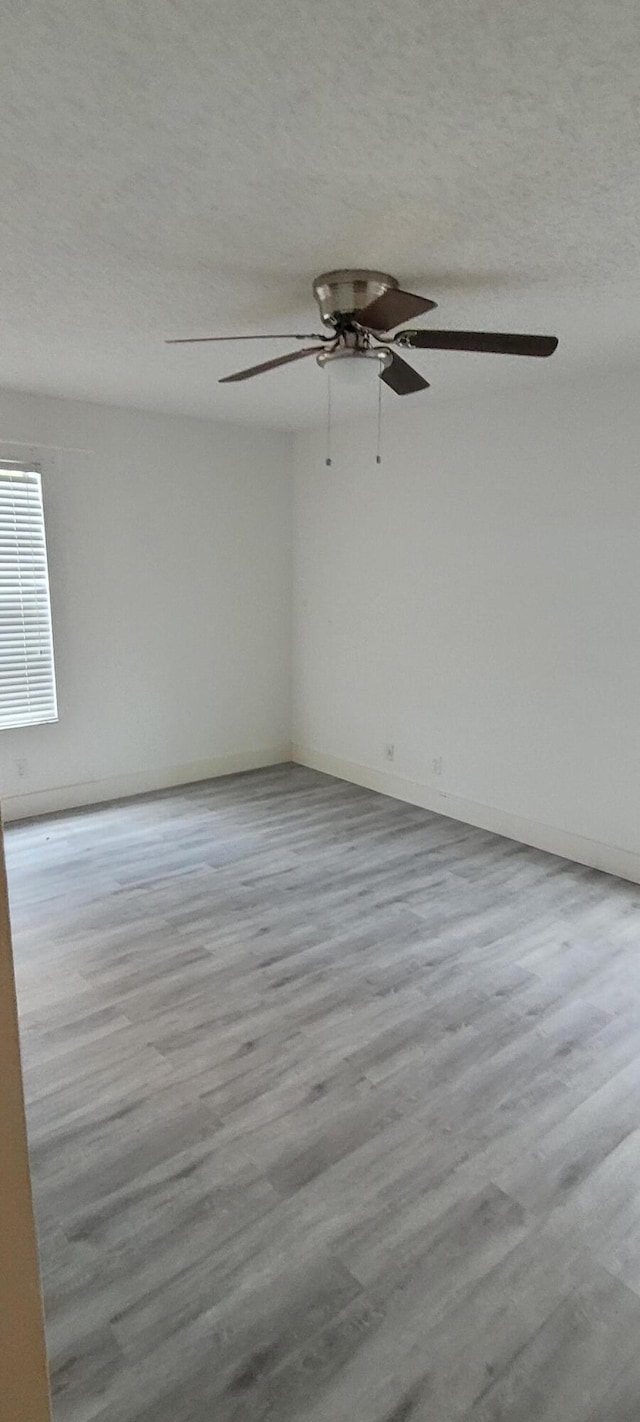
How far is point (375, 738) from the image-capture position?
497 cm

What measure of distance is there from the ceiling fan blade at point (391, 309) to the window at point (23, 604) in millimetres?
2606

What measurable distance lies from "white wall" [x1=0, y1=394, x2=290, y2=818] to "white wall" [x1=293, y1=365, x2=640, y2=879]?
1.33 feet

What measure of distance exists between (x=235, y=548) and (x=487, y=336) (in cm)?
317

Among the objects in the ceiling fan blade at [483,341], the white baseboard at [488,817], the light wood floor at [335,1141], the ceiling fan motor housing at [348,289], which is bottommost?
the light wood floor at [335,1141]

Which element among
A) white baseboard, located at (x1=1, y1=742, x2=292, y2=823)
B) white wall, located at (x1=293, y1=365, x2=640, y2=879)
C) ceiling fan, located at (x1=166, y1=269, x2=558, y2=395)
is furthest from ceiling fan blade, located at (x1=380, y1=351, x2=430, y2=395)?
white baseboard, located at (x1=1, y1=742, x2=292, y2=823)

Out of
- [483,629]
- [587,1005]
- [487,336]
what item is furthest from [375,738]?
[487,336]

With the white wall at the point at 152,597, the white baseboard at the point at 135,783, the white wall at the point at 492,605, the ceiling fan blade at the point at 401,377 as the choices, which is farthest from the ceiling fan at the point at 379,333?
the white baseboard at the point at 135,783

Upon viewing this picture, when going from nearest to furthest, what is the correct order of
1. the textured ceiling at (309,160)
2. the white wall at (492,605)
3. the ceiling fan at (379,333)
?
the textured ceiling at (309,160) < the ceiling fan at (379,333) < the white wall at (492,605)

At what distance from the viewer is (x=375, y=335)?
7.84 feet

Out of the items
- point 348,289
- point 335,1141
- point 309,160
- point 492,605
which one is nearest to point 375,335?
point 348,289

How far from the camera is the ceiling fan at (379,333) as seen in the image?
6.91 feet

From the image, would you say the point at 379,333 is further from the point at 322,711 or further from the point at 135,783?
the point at 135,783

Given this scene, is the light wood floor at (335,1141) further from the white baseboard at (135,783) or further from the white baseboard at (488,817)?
the white baseboard at (135,783)

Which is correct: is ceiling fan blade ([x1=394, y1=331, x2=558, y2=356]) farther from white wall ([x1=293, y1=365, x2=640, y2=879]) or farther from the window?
the window
